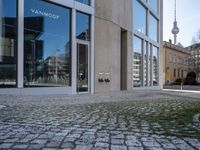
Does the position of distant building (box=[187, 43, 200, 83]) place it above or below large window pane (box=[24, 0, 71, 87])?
above

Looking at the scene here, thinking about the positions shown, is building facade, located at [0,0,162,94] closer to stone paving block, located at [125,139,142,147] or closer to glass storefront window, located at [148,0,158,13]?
→ glass storefront window, located at [148,0,158,13]

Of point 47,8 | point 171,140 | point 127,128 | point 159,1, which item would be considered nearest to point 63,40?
point 47,8

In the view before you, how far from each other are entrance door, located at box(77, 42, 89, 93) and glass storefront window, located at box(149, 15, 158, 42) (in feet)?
46.9

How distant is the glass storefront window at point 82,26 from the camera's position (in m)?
19.1

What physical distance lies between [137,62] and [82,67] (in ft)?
32.4

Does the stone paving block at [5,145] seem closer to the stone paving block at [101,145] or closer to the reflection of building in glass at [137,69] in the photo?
the stone paving block at [101,145]

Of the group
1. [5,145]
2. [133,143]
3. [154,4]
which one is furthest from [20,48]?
[154,4]

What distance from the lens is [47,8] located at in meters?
17.0

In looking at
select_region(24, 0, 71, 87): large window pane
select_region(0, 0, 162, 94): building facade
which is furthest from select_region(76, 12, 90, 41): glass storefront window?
select_region(24, 0, 71, 87): large window pane

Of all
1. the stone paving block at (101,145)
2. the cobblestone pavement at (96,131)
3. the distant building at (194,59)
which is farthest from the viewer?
the distant building at (194,59)

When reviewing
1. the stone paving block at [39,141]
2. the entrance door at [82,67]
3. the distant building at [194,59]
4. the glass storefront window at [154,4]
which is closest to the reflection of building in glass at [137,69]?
the glass storefront window at [154,4]

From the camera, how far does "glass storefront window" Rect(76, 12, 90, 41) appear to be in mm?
19125

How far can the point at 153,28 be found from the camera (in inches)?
1362

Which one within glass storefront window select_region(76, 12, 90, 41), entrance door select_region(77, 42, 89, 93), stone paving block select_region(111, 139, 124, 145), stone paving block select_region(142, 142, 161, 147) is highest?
glass storefront window select_region(76, 12, 90, 41)
